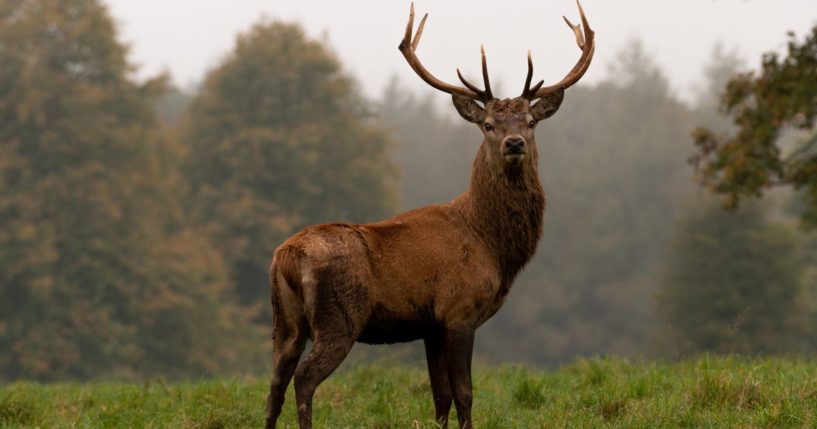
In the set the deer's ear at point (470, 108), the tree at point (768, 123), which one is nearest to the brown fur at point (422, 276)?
the deer's ear at point (470, 108)

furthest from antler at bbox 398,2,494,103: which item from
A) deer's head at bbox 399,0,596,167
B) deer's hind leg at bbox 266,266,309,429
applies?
deer's hind leg at bbox 266,266,309,429

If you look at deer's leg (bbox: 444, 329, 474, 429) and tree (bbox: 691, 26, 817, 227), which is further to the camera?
tree (bbox: 691, 26, 817, 227)

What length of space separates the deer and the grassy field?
2.17 ft

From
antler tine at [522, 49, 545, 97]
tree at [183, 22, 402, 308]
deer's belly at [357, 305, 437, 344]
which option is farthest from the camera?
tree at [183, 22, 402, 308]

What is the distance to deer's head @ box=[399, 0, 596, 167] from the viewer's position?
25.6 ft

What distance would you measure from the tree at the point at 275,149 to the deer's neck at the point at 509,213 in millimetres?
28053

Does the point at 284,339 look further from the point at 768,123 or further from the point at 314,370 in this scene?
the point at 768,123

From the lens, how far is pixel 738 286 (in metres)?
32.8

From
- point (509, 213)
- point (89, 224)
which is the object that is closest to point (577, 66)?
point (509, 213)

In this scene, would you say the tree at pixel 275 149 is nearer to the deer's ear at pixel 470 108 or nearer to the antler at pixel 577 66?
the antler at pixel 577 66

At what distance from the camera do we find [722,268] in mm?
33312

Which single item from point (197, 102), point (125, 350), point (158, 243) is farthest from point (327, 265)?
point (197, 102)

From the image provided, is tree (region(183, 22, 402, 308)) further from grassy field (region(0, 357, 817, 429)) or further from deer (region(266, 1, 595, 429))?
deer (region(266, 1, 595, 429))

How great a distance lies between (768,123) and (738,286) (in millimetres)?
16578
